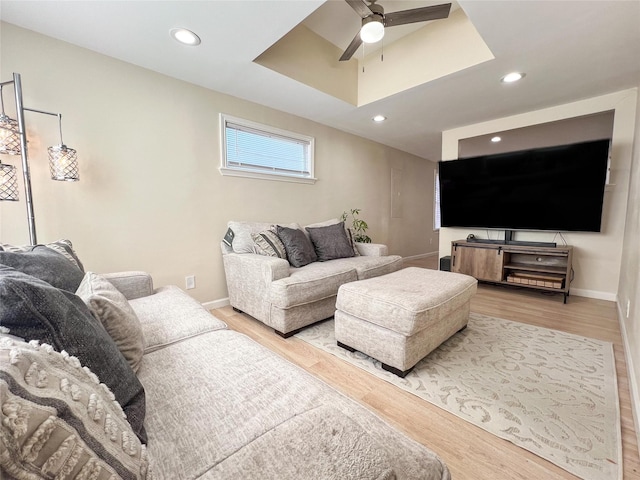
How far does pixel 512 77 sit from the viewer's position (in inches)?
99.4

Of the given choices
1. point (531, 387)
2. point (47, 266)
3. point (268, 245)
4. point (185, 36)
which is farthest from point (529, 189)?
point (47, 266)

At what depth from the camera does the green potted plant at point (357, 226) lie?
4.20 m

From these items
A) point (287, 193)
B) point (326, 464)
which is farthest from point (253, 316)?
point (326, 464)

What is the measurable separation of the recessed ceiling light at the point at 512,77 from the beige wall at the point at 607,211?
114 cm

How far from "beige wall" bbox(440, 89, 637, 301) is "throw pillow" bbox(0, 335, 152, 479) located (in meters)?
4.39

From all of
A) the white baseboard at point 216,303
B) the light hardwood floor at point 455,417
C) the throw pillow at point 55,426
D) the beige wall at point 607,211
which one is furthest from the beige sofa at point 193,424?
the beige wall at point 607,211

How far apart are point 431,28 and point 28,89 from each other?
10.8 feet

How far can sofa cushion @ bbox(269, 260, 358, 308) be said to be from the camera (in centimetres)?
210

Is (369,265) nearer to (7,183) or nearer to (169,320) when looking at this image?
(169,320)

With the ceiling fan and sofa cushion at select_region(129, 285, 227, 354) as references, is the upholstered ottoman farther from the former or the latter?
the ceiling fan

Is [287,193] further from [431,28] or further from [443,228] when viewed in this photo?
[443,228]

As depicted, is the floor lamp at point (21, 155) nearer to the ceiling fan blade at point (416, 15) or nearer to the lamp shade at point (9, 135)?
the lamp shade at point (9, 135)

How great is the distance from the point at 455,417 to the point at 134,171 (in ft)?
9.51

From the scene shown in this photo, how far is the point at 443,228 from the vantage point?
426 cm
